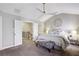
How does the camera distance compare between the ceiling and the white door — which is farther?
the white door

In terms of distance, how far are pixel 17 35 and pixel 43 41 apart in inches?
22.8

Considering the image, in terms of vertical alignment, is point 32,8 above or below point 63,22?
above

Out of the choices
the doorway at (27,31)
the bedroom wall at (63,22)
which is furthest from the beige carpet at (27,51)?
the bedroom wall at (63,22)

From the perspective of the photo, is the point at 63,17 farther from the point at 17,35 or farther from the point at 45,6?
the point at 17,35

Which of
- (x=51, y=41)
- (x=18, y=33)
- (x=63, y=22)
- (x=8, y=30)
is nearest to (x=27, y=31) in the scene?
(x=18, y=33)

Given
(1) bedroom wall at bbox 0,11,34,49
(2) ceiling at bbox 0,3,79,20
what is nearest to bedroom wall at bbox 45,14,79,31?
(2) ceiling at bbox 0,3,79,20

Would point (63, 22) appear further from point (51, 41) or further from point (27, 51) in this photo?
point (27, 51)

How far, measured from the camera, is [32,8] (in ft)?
8.70

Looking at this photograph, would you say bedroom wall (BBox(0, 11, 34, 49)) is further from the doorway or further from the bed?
the bed

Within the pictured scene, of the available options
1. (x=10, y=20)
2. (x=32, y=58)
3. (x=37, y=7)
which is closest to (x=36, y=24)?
(x=37, y=7)

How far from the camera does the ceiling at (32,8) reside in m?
2.58

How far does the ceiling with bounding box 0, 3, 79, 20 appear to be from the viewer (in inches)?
101

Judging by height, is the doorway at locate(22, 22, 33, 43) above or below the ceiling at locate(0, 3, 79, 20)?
below

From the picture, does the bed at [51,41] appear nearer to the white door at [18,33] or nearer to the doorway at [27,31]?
the doorway at [27,31]
